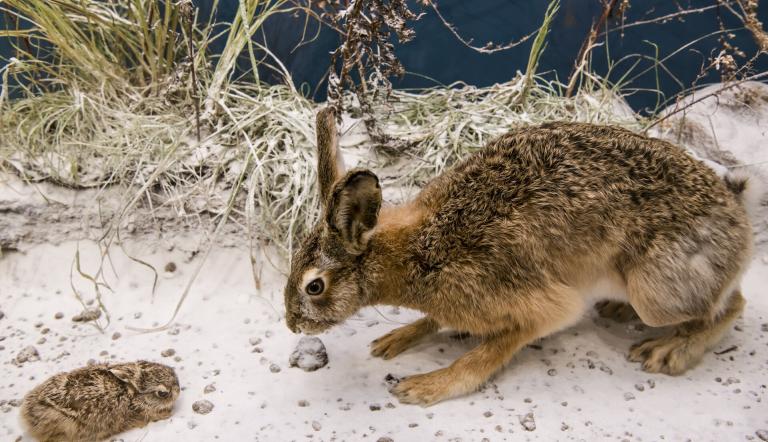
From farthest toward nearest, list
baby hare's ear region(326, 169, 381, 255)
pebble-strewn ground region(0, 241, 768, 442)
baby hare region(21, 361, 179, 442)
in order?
pebble-strewn ground region(0, 241, 768, 442)
baby hare region(21, 361, 179, 442)
baby hare's ear region(326, 169, 381, 255)

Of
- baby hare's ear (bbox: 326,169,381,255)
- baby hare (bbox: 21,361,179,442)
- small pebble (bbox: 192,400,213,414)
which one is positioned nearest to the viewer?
baby hare's ear (bbox: 326,169,381,255)

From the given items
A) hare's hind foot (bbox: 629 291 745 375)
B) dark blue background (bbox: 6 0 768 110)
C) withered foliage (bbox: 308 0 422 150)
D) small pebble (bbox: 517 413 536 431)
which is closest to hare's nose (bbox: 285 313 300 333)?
small pebble (bbox: 517 413 536 431)

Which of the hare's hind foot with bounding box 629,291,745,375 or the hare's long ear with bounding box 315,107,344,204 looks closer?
the hare's long ear with bounding box 315,107,344,204

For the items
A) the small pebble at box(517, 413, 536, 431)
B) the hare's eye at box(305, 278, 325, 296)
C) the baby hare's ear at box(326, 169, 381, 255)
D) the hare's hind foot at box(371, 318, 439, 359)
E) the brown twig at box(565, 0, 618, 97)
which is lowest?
the small pebble at box(517, 413, 536, 431)

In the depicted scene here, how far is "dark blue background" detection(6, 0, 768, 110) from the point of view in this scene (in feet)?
13.4

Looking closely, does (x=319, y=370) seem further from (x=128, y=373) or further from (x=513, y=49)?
(x=513, y=49)

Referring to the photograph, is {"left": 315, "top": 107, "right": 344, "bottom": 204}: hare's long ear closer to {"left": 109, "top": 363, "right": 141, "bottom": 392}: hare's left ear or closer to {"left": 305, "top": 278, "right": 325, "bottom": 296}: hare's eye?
{"left": 305, "top": 278, "right": 325, "bottom": 296}: hare's eye

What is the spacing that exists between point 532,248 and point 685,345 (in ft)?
3.20

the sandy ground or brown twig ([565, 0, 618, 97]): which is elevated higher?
brown twig ([565, 0, 618, 97])

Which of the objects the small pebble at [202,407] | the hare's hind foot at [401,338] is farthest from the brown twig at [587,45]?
the small pebble at [202,407]

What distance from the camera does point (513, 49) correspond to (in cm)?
429

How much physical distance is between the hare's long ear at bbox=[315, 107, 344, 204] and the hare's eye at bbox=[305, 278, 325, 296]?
34 centimetres

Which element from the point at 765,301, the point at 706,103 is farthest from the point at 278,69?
the point at 765,301

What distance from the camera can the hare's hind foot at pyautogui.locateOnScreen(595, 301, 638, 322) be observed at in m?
3.59
